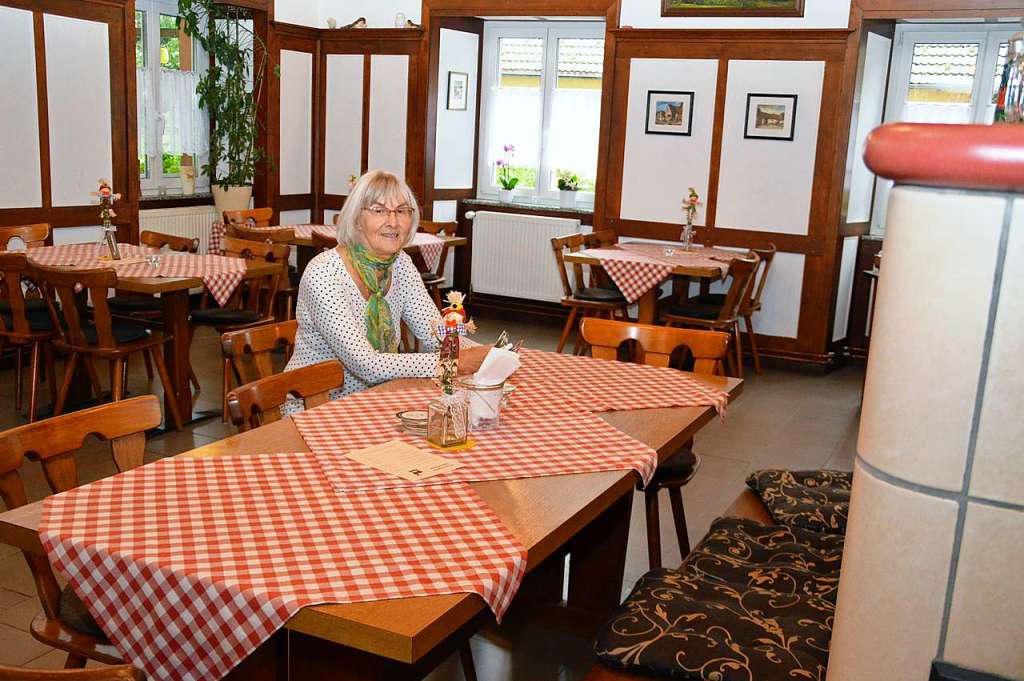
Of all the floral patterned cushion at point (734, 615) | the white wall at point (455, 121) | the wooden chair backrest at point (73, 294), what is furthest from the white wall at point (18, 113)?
the floral patterned cushion at point (734, 615)

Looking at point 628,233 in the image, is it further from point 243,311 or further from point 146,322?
point 146,322

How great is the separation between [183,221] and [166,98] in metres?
1.00

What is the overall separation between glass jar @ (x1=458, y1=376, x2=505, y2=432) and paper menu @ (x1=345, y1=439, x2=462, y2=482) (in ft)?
0.71

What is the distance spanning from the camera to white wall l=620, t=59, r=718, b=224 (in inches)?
291

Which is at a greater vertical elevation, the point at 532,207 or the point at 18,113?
the point at 18,113

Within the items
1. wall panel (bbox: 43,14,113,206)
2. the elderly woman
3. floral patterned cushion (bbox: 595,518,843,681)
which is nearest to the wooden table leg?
the elderly woman

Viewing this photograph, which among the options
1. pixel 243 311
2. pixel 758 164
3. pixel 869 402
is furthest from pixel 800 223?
pixel 869 402

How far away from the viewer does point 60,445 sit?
7.00 feet

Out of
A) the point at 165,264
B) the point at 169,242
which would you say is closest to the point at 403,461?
the point at 165,264

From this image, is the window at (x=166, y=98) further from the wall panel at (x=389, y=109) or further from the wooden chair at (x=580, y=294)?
the wooden chair at (x=580, y=294)

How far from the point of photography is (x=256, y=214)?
7.47 meters

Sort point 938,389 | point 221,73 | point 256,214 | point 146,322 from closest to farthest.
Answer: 1. point 938,389
2. point 146,322
3. point 256,214
4. point 221,73

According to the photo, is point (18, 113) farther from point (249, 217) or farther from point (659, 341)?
point (659, 341)

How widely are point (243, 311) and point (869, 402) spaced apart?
5.05 metres
